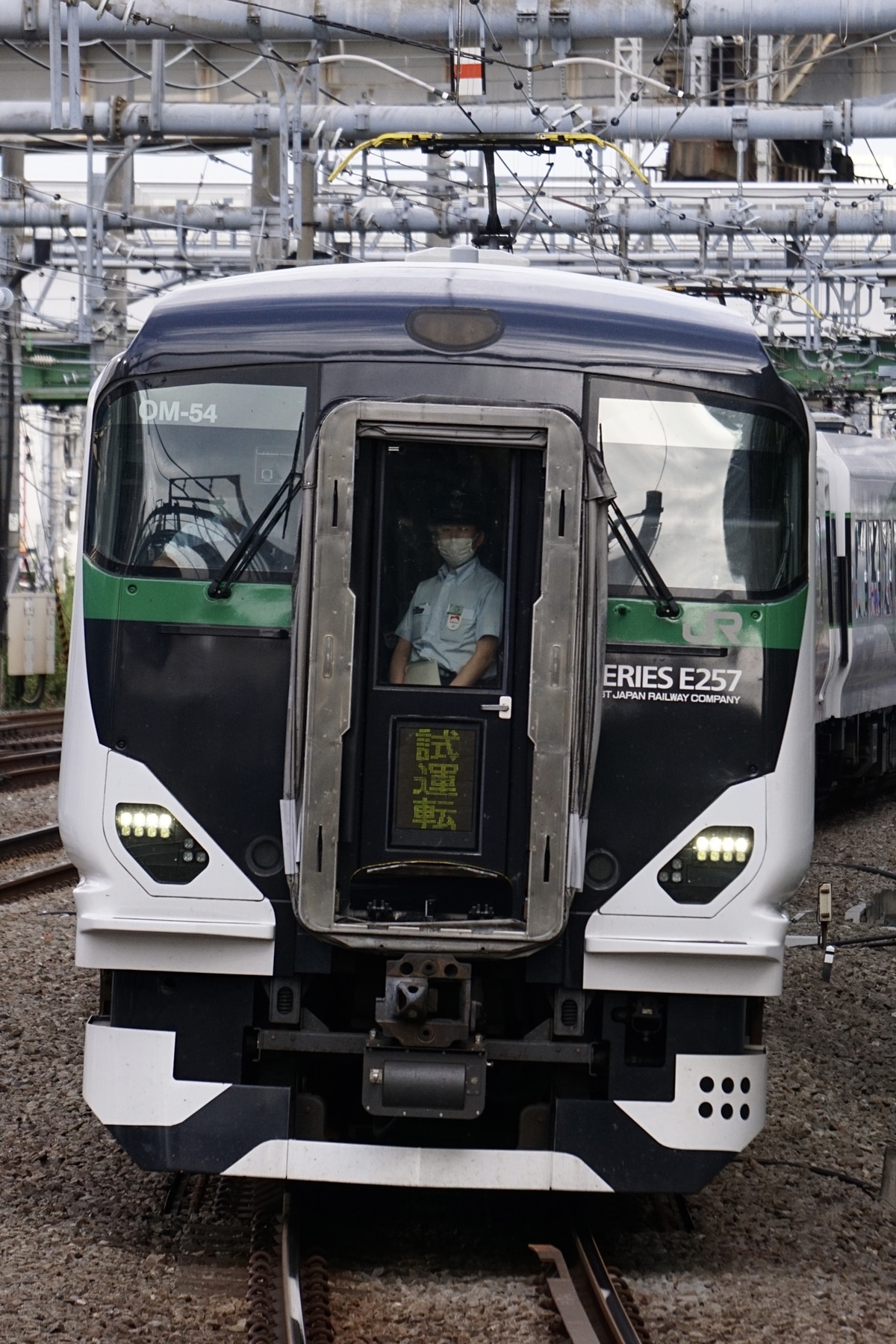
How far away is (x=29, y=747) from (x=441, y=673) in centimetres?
1741

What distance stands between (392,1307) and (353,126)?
482 inches

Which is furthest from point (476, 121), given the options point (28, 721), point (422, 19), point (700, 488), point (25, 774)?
point (28, 721)

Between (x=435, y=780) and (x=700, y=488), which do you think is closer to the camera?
(x=435, y=780)

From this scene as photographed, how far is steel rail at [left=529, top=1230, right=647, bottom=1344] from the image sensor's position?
5.25 m

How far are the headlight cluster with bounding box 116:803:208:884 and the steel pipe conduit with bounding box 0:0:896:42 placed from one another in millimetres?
8009

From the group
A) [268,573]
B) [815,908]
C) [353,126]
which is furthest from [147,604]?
[353,126]

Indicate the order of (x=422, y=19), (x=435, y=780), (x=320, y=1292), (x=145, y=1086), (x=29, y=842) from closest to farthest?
(x=320, y=1292) → (x=435, y=780) → (x=145, y=1086) → (x=422, y=19) → (x=29, y=842)

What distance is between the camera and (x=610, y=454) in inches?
232

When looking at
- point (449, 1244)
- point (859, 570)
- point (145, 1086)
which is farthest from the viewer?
point (859, 570)

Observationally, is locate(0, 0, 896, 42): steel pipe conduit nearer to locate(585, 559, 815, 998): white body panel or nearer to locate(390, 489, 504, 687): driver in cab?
locate(390, 489, 504, 687): driver in cab

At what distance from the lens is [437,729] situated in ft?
18.8

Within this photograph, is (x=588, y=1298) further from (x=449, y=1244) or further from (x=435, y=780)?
(x=435, y=780)

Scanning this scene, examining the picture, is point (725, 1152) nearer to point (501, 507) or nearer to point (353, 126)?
point (501, 507)

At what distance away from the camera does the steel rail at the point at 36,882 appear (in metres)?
13.5
